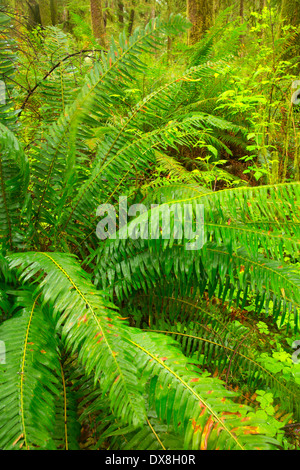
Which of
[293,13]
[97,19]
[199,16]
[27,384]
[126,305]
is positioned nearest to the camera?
[27,384]

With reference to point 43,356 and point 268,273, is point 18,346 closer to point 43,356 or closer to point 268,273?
point 43,356

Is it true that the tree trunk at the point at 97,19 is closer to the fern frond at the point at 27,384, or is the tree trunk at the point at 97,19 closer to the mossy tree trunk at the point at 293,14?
the mossy tree trunk at the point at 293,14

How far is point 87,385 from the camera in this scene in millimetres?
1052

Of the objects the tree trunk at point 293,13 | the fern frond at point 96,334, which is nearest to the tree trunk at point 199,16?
the tree trunk at point 293,13

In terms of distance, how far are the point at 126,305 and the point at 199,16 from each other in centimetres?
422

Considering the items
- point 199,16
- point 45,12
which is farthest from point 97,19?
point 45,12

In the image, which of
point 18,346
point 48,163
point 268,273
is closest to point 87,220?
point 48,163

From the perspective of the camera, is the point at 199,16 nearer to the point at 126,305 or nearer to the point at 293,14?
the point at 293,14

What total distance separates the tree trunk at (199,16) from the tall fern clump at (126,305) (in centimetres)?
297

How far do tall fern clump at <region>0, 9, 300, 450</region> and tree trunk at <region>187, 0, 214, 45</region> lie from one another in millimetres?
2968

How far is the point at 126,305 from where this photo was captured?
1.46 meters

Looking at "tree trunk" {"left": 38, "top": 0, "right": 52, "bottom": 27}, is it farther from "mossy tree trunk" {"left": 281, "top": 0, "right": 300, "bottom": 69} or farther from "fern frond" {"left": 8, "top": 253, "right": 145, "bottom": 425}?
"fern frond" {"left": 8, "top": 253, "right": 145, "bottom": 425}

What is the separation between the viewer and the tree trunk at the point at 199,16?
3.80 metres

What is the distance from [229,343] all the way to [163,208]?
861 millimetres
